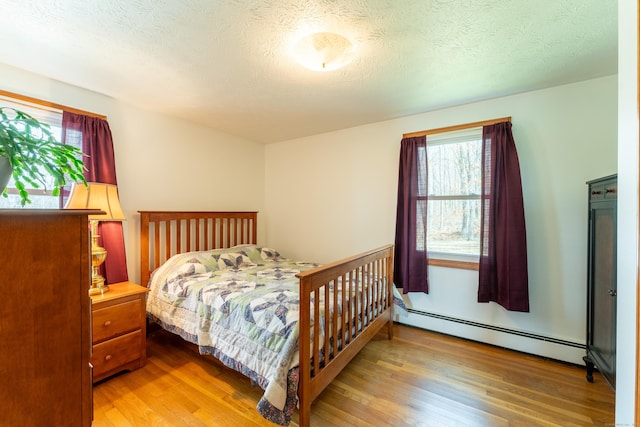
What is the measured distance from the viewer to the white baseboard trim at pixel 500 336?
7.20 ft

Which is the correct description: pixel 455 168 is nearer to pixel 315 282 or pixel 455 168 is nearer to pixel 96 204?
pixel 315 282

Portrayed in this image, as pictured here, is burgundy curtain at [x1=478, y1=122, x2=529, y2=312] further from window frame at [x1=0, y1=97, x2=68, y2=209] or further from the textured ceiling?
window frame at [x1=0, y1=97, x2=68, y2=209]

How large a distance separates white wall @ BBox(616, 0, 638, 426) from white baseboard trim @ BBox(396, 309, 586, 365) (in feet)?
5.16

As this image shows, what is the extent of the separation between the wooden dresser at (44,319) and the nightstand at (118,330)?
4.11 ft

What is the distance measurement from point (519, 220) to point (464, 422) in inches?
64.5

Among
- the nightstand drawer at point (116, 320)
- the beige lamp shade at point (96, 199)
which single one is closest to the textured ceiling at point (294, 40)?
the beige lamp shade at point (96, 199)

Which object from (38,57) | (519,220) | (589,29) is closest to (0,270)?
(38,57)

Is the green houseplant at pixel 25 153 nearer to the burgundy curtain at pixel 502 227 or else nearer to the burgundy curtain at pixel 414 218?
the burgundy curtain at pixel 414 218

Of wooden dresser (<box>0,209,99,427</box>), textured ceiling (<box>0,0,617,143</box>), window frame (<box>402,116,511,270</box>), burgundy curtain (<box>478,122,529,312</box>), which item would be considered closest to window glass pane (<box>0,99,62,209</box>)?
textured ceiling (<box>0,0,617,143</box>)

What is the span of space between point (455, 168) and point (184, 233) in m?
3.03

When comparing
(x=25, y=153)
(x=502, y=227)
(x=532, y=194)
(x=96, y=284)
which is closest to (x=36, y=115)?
(x=96, y=284)

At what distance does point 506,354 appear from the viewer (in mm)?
2350

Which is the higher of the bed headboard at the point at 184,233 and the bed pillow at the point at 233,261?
the bed headboard at the point at 184,233

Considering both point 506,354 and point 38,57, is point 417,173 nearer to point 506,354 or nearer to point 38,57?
point 506,354
